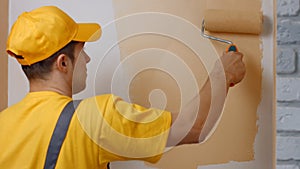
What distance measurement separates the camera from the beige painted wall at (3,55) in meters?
1.52

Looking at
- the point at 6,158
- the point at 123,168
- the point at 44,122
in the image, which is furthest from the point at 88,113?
the point at 123,168

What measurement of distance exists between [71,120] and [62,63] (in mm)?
186

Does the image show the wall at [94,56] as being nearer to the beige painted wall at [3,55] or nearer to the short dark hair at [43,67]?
the beige painted wall at [3,55]

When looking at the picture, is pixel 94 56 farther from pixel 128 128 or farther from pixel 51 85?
pixel 128 128

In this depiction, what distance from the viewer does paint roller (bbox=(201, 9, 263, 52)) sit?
1.34m

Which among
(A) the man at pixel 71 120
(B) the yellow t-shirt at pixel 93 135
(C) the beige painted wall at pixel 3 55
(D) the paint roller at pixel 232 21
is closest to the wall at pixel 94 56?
(C) the beige painted wall at pixel 3 55

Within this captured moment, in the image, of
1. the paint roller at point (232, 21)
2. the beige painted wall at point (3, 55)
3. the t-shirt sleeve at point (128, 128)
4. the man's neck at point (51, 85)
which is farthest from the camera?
the beige painted wall at point (3, 55)

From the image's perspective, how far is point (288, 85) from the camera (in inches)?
48.7

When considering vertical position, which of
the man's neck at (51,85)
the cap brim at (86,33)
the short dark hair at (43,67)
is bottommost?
the man's neck at (51,85)

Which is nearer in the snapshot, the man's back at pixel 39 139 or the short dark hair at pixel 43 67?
the man's back at pixel 39 139

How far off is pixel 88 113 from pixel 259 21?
626mm

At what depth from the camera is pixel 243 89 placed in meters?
1.41

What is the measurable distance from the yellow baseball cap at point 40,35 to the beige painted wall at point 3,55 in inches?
14.9

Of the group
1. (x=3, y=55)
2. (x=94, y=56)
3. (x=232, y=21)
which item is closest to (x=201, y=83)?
(x=232, y=21)
